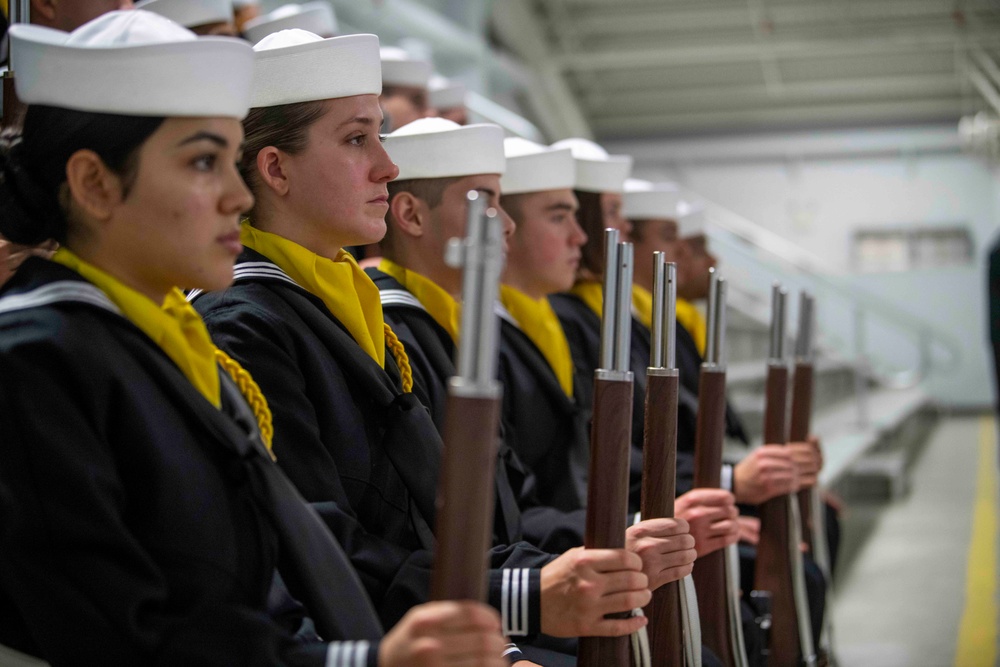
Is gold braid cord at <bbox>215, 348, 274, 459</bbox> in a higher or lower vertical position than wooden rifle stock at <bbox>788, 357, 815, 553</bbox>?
lower

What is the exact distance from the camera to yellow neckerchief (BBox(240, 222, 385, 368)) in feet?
5.87

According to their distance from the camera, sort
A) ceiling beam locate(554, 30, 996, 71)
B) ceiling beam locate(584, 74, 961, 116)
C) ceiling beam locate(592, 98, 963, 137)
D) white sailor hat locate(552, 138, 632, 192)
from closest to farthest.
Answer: white sailor hat locate(552, 138, 632, 192) < ceiling beam locate(554, 30, 996, 71) < ceiling beam locate(584, 74, 961, 116) < ceiling beam locate(592, 98, 963, 137)

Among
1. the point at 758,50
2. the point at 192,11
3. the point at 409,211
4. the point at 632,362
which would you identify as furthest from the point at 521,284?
the point at 758,50

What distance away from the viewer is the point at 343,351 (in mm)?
1733

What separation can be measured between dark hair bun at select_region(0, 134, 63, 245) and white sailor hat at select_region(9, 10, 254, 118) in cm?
8

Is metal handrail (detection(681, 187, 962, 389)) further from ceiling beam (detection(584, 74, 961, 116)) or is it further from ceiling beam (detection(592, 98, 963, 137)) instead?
ceiling beam (detection(584, 74, 961, 116))

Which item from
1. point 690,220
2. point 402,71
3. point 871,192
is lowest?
point 690,220

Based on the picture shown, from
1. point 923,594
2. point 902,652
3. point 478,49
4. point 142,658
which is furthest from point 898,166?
point 142,658

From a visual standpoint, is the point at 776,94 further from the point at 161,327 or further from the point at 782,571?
the point at 161,327

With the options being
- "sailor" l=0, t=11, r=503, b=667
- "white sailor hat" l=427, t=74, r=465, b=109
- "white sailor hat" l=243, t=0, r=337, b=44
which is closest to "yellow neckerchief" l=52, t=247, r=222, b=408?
"sailor" l=0, t=11, r=503, b=667

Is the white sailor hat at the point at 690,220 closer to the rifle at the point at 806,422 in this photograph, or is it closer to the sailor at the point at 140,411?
the rifle at the point at 806,422

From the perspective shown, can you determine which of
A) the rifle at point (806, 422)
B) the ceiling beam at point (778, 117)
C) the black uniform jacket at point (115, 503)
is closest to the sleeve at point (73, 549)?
the black uniform jacket at point (115, 503)

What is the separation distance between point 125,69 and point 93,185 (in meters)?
0.13

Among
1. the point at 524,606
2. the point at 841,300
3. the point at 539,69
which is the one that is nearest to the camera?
the point at 524,606
